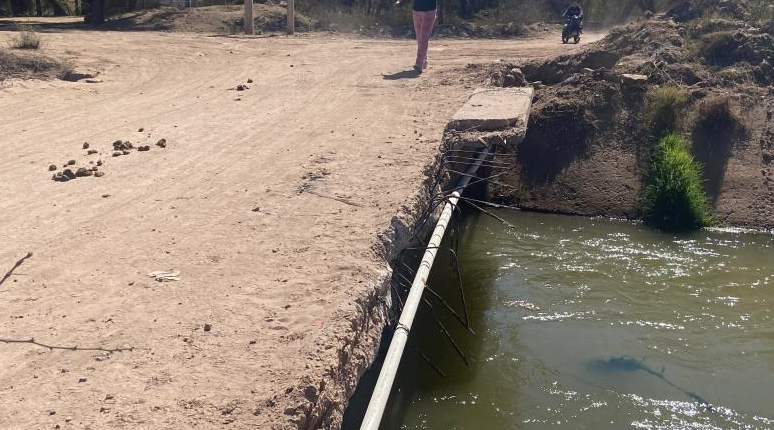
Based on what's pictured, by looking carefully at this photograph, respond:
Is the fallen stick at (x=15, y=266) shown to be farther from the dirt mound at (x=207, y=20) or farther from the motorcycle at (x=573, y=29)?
the dirt mound at (x=207, y=20)

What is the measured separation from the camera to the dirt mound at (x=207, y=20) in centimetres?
2067

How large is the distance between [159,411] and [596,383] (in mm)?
4245

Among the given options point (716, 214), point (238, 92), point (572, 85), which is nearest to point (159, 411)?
point (238, 92)

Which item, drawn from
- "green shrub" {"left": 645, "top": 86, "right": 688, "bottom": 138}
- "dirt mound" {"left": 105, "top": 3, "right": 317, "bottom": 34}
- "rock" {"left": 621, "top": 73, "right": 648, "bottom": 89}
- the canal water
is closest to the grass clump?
"dirt mound" {"left": 105, "top": 3, "right": 317, "bottom": 34}

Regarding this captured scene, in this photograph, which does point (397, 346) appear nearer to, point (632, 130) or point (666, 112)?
point (632, 130)

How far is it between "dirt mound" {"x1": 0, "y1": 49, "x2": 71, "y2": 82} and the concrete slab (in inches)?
262

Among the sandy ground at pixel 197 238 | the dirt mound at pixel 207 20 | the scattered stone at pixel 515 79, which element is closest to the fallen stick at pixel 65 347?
the sandy ground at pixel 197 238

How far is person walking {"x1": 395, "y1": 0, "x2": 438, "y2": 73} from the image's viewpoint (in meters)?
13.9

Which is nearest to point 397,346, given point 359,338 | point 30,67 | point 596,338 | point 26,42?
point 359,338

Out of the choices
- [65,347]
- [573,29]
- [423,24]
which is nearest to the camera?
[65,347]

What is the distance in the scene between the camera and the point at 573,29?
18672mm

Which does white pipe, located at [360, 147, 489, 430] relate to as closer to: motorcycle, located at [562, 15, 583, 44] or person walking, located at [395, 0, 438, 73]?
person walking, located at [395, 0, 438, 73]

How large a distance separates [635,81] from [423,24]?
3.53 m

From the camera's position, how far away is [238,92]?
12070mm
